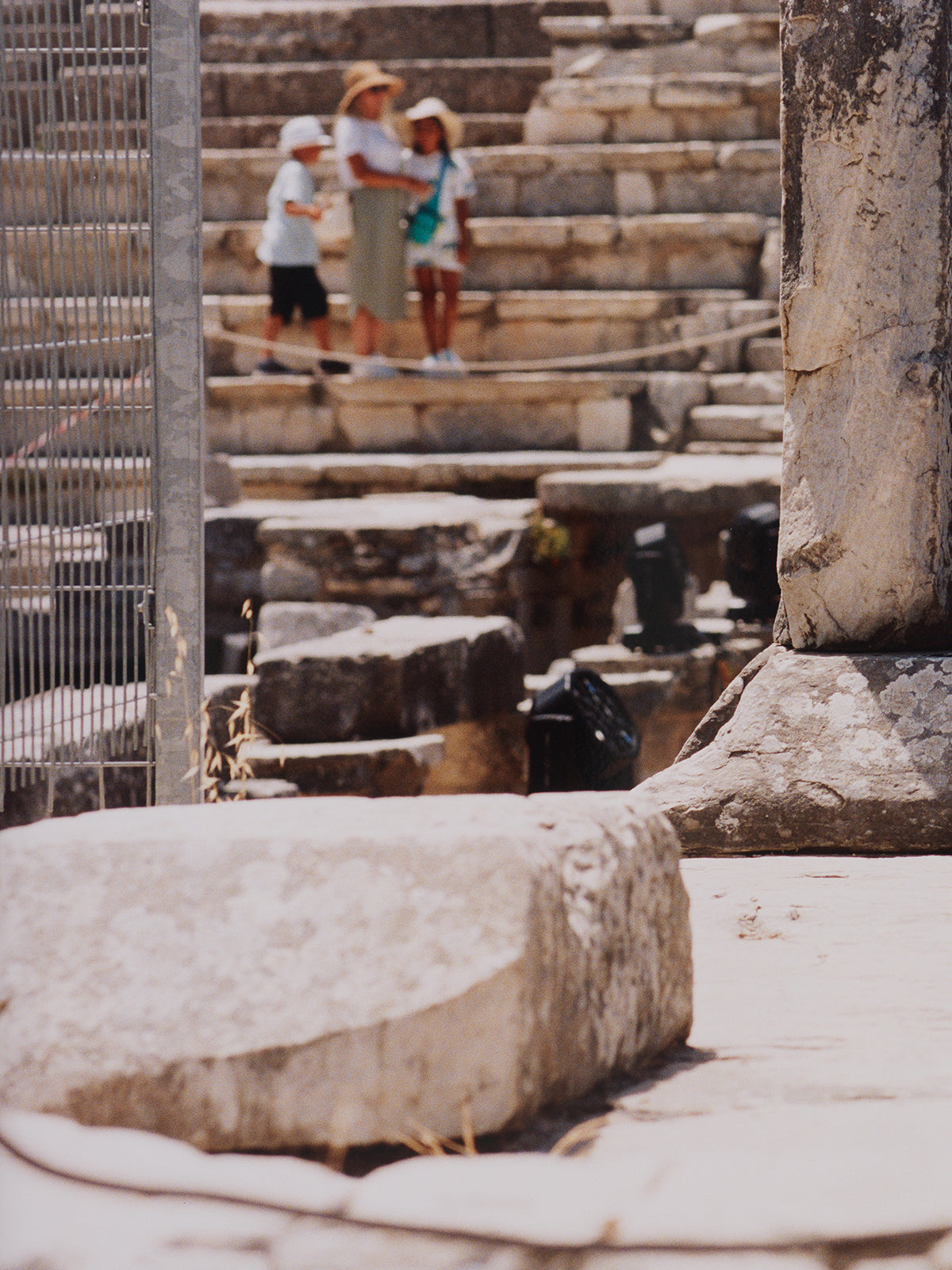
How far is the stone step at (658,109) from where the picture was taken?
36.0 feet

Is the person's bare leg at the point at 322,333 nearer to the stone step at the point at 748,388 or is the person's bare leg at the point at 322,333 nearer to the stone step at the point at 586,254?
the stone step at the point at 586,254

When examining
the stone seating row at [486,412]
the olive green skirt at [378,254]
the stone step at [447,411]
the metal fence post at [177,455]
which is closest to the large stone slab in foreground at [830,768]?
the metal fence post at [177,455]

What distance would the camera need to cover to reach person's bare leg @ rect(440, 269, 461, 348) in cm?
1028

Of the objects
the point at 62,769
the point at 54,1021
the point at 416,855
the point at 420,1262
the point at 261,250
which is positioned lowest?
the point at 62,769

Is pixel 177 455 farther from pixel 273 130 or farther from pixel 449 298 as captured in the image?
pixel 273 130

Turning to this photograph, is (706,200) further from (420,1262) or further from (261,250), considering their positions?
A: (420,1262)

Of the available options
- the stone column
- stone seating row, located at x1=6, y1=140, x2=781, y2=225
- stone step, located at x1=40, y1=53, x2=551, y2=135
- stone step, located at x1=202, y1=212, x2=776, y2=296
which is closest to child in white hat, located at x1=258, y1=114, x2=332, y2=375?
stone step, located at x1=202, y1=212, x2=776, y2=296

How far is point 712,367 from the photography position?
34.1 ft

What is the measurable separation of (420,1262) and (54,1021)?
468 mm

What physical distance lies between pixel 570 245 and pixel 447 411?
1.57 meters

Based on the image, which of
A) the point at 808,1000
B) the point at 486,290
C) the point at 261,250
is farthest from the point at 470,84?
the point at 808,1000

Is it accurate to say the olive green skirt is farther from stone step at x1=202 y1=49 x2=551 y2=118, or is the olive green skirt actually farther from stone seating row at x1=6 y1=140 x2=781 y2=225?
stone step at x1=202 y1=49 x2=551 y2=118

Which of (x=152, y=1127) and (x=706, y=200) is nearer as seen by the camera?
(x=152, y=1127)

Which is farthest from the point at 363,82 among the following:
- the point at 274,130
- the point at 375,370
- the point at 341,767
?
the point at 341,767
